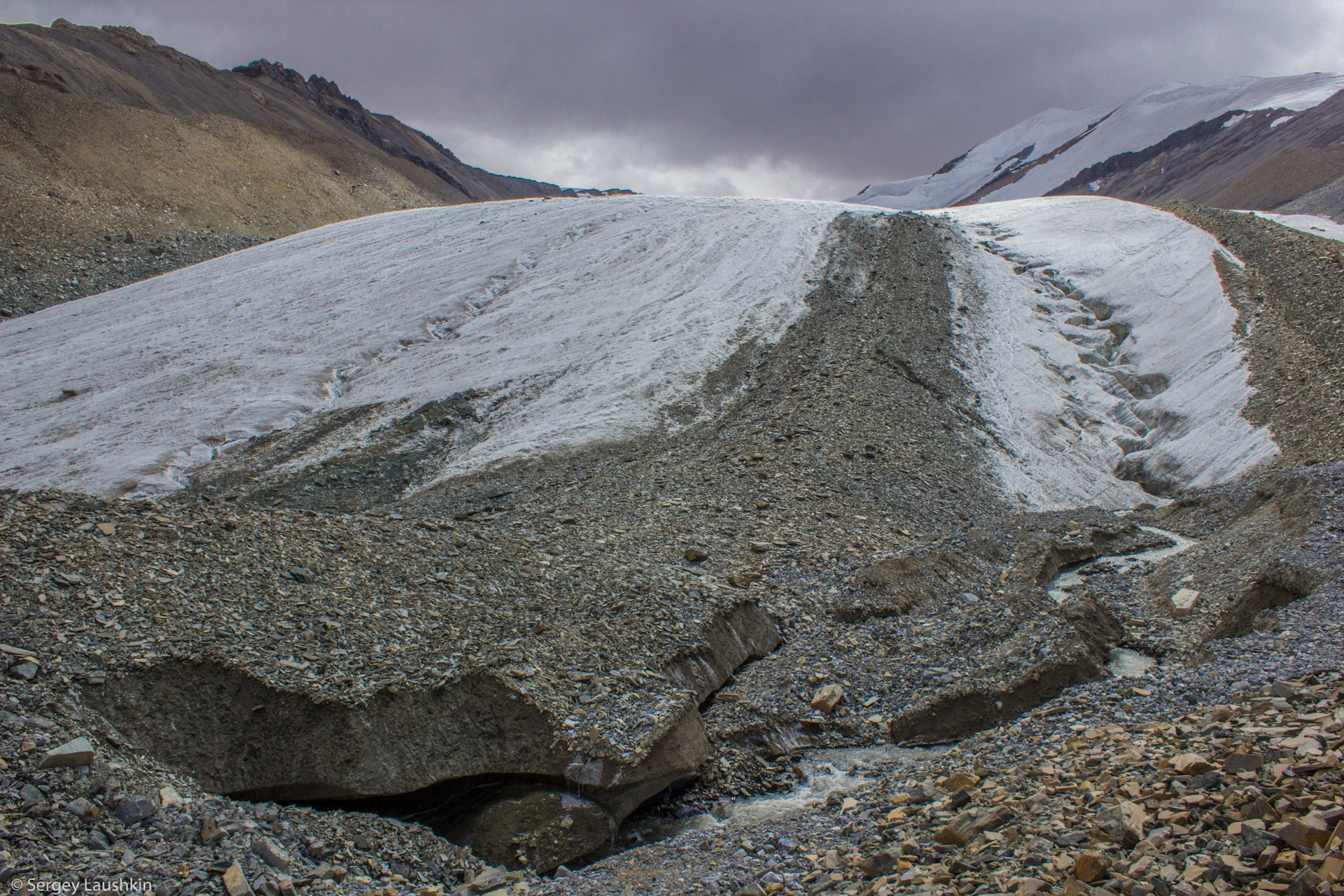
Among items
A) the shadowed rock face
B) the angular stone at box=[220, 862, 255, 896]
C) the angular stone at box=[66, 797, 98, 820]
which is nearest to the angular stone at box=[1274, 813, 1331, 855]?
the shadowed rock face

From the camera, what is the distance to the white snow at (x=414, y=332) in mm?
15281

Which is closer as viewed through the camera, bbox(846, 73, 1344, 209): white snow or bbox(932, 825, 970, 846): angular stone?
bbox(932, 825, 970, 846): angular stone

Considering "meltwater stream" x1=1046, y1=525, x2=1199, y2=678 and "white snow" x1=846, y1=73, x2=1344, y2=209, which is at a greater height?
"white snow" x1=846, y1=73, x2=1344, y2=209

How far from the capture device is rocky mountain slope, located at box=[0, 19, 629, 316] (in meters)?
26.8

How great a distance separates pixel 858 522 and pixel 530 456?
19.9ft

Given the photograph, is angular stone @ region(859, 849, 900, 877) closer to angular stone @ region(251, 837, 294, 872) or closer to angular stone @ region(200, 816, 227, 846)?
angular stone @ region(251, 837, 294, 872)

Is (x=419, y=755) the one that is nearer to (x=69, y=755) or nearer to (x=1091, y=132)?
(x=69, y=755)

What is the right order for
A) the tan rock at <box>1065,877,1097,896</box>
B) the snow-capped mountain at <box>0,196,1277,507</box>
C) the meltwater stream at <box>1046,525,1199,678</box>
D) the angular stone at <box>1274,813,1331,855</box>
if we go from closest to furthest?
the angular stone at <box>1274,813,1331,855</box>
the tan rock at <box>1065,877,1097,896</box>
the meltwater stream at <box>1046,525,1199,678</box>
the snow-capped mountain at <box>0,196,1277,507</box>

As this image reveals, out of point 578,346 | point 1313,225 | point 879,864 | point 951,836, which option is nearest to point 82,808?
point 879,864

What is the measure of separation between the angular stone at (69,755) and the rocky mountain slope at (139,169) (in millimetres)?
25436

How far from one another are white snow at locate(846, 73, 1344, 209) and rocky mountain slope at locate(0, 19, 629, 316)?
2114 inches

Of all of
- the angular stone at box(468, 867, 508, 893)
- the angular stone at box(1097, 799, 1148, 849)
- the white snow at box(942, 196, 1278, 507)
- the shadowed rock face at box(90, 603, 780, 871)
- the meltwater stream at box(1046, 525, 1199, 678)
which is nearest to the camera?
the angular stone at box(1097, 799, 1148, 849)

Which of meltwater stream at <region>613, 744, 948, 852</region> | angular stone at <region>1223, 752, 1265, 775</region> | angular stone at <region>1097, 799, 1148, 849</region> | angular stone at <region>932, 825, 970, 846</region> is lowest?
meltwater stream at <region>613, 744, 948, 852</region>

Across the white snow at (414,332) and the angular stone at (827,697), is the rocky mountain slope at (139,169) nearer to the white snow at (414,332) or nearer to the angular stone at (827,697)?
the white snow at (414,332)
